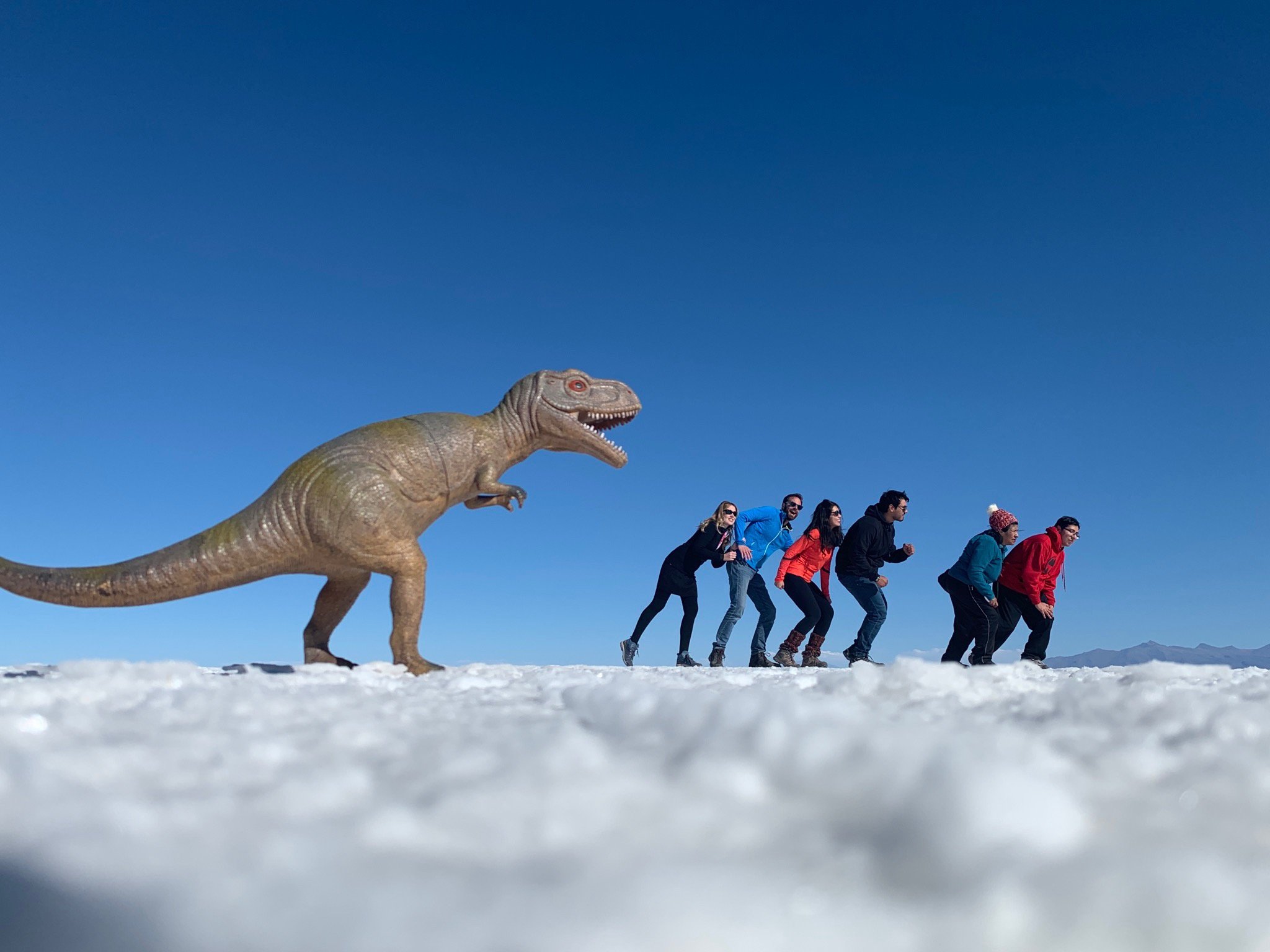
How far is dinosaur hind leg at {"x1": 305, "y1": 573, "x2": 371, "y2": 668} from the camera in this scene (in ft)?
17.7

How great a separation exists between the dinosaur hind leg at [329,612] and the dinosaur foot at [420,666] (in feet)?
3.32

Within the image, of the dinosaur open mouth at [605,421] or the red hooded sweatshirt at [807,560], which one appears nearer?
the dinosaur open mouth at [605,421]

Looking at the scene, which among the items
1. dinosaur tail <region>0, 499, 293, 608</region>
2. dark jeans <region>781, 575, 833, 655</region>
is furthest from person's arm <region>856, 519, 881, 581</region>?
dinosaur tail <region>0, 499, 293, 608</region>

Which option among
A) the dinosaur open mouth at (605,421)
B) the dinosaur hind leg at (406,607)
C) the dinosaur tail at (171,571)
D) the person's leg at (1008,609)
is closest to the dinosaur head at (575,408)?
the dinosaur open mouth at (605,421)

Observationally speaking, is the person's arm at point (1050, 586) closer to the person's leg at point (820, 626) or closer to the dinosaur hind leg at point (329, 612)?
the person's leg at point (820, 626)

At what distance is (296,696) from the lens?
2426 mm

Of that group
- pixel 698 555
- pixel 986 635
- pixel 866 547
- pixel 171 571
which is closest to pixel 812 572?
pixel 866 547

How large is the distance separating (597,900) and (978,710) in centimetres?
122

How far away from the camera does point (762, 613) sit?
8820 millimetres

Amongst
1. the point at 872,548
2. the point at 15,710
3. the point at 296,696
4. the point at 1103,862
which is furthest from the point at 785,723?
the point at 872,548

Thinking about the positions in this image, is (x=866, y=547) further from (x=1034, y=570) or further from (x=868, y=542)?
(x=1034, y=570)

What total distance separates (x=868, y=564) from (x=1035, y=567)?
64.5 inches

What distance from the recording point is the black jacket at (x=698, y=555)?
9055 mm

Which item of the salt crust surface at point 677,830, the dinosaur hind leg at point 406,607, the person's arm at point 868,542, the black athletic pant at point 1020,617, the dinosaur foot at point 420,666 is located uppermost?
the person's arm at point 868,542
